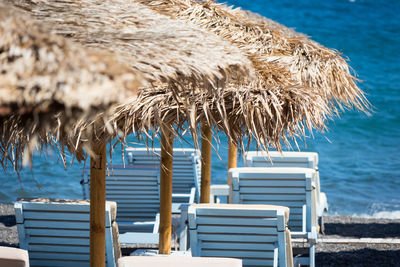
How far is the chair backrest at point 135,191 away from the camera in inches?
215

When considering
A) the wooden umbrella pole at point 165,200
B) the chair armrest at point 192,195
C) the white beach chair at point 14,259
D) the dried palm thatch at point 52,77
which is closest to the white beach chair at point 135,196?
the chair armrest at point 192,195

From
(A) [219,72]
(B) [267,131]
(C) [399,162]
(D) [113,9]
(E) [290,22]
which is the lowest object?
(C) [399,162]

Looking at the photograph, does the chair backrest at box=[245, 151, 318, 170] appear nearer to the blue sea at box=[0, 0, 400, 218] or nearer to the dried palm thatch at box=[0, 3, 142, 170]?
the blue sea at box=[0, 0, 400, 218]

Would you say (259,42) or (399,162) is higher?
(259,42)

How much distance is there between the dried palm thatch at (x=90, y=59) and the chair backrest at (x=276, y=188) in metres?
1.72

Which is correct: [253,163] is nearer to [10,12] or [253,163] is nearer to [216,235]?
[216,235]

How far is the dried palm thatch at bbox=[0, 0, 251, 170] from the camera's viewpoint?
1.39m

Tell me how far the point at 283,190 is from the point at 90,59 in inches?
148

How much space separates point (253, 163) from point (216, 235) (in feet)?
8.53

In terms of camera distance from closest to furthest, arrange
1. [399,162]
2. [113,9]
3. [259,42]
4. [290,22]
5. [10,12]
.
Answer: [10,12] < [113,9] < [259,42] < [399,162] < [290,22]

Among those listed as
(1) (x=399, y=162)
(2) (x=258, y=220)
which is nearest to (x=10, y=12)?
(2) (x=258, y=220)

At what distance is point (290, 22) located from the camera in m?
25.6

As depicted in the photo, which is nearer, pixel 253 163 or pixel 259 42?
pixel 259 42

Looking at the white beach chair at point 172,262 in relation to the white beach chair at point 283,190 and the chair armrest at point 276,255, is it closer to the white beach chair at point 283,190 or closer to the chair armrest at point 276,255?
the chair armrest at point 276,255
